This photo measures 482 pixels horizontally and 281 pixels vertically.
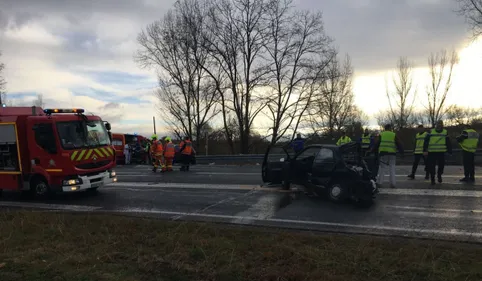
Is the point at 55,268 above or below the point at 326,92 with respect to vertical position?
below

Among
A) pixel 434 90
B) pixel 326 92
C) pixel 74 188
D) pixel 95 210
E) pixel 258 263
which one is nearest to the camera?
pixel 258 263

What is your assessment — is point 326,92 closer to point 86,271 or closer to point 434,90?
point 434,90

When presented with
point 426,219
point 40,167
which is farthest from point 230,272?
point 40,167

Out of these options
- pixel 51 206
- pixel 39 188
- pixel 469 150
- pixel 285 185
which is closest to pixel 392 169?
pixel 469 150

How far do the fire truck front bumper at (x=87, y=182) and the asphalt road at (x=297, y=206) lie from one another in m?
0.39

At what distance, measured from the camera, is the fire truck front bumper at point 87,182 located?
10.0 meters

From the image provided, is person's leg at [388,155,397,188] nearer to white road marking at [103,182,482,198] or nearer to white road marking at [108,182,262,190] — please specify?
white road marking at [103,182,482,198]

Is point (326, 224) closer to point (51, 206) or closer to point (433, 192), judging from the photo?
point (433, 192)

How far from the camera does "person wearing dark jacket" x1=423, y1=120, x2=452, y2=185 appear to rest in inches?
420

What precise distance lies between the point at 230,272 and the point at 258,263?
45 centimetres

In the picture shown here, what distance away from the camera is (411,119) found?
47.2 metres

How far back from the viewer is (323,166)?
29.5ft

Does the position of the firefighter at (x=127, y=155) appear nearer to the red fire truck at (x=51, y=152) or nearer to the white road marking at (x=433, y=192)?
the red fire truck at (x=51, y=152)

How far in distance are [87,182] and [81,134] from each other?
4.46 ft
